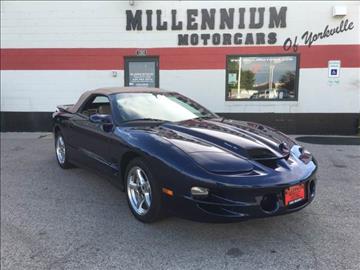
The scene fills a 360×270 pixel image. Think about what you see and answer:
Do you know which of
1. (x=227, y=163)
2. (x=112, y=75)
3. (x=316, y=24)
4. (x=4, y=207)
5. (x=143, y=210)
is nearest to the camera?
(x=227, y=163)

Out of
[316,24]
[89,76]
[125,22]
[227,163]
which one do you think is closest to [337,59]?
[316,24]

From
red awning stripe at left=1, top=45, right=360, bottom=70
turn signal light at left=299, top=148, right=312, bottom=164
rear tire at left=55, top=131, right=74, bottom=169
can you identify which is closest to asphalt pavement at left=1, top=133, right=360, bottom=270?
turn signal light at left=299, top=148, right=312, bottom=164

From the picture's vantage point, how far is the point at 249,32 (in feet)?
30.9

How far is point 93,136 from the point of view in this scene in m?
4.83

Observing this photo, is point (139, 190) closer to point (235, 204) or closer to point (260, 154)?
point (235, 204)

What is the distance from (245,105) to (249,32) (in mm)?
1863

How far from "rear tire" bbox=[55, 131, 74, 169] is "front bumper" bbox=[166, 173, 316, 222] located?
3304 millimetres

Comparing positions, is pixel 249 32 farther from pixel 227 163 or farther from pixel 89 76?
pixel 227 163

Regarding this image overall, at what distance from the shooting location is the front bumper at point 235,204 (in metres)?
3.08

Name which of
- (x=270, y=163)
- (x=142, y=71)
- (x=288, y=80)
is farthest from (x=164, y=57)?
(x=270, y=163)

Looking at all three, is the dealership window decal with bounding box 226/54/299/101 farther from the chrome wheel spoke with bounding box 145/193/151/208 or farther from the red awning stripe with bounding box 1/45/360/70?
the chrome wheel spoke with bounding box 145/193/151/208

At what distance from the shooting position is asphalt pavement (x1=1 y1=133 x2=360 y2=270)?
309 cm

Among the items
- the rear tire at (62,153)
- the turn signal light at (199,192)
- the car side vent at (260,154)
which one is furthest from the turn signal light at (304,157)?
the rear tire at (62,153)

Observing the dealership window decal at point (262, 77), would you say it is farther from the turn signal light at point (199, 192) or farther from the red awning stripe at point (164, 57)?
the turn signal light at point (199, 192)
